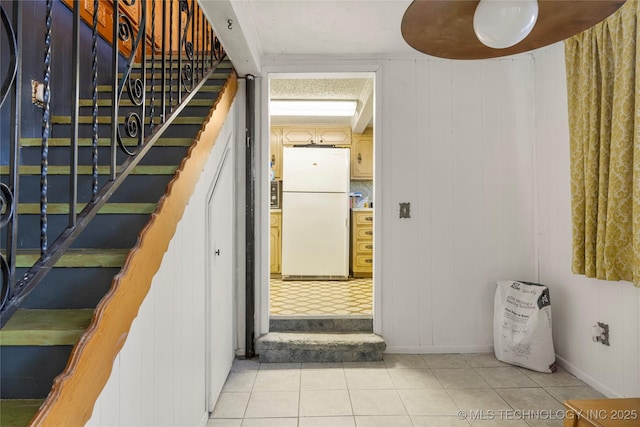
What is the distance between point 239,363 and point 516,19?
2681 millimetres

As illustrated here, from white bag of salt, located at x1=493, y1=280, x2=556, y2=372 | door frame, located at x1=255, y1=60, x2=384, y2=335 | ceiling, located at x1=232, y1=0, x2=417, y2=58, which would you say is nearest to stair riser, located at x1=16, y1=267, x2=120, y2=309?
ceiling, located at x1=232, y1=0, x2=417, y2=58

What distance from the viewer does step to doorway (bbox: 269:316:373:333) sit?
2.93 metres

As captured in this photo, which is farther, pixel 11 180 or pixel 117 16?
pixel 117 16

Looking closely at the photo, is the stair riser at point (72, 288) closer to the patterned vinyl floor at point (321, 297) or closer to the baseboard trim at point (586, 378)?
the patterned vinyl floor at point (321, 297)

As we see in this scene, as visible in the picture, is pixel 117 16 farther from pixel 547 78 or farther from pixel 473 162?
pixel 547 78

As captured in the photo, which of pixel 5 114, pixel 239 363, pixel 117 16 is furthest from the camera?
pixel 239 363

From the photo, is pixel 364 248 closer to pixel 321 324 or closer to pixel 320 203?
pixel 320 203

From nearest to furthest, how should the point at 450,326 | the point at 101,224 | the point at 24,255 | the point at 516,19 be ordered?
the point at 516,19 < the point at 24,255 < the point at 101,224 < the point at 450,326

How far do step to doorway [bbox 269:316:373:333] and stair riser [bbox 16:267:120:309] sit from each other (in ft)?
6.56

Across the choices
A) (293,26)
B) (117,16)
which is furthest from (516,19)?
(293,26)

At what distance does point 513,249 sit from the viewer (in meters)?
2.87

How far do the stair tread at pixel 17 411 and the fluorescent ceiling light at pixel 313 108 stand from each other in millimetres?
4064

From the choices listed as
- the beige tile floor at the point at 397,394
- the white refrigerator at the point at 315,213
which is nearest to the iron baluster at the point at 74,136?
the beige tile floor at the point at 397,394

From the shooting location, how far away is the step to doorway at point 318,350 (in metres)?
2.67
